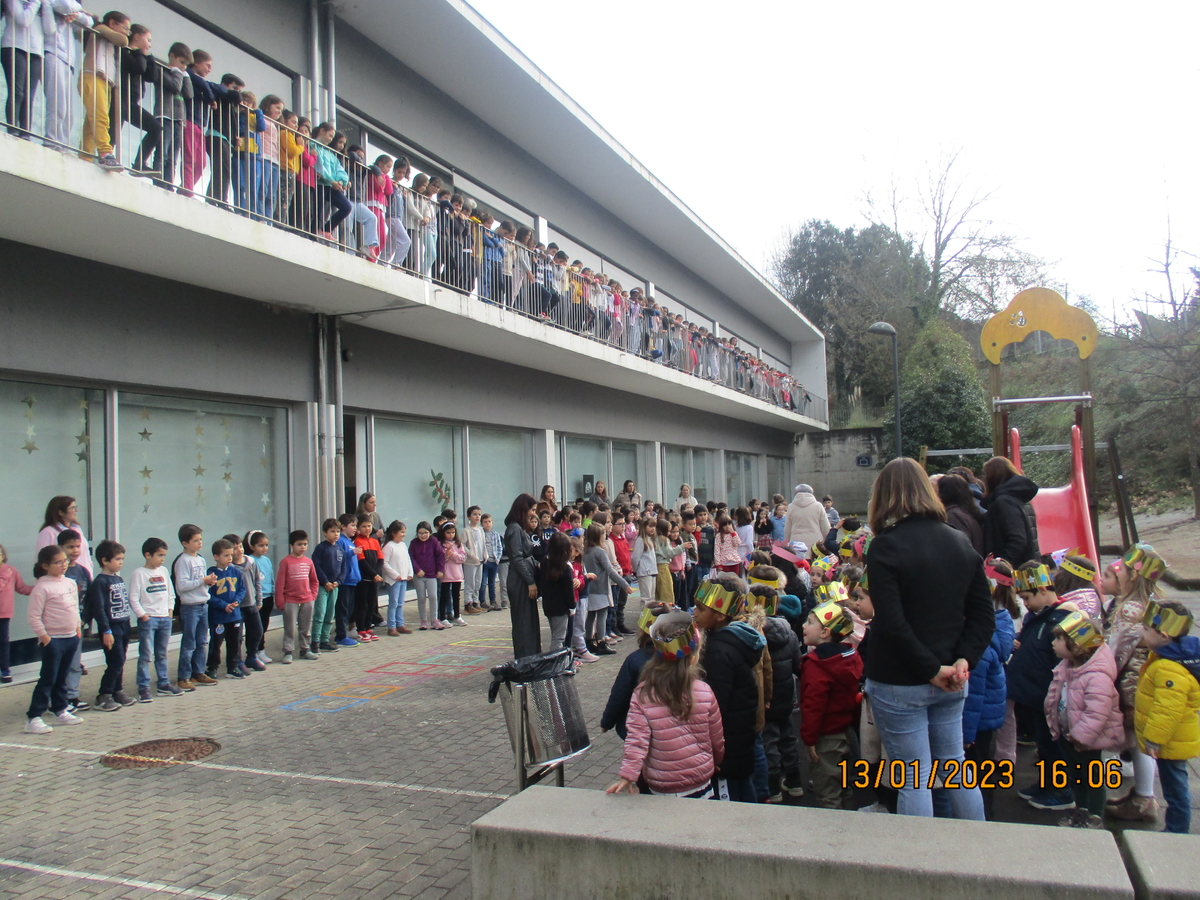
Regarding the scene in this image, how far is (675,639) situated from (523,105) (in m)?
→ 14.0

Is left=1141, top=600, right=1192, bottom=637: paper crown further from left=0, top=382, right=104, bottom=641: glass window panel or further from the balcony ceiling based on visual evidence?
the balcony ceiling

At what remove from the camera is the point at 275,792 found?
5.12m

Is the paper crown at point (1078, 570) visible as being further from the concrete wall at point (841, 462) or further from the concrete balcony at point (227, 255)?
the concrete wall at point (841, 462)

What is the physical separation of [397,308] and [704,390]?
1182 centimetres

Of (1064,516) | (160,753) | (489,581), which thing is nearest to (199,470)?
(489,581)

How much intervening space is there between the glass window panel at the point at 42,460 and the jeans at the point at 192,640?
170 centimetres

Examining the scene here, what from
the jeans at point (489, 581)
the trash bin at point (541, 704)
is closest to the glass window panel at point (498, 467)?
the jeans at point (489, 581)

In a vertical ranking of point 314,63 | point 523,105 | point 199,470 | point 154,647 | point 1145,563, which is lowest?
point 154,647

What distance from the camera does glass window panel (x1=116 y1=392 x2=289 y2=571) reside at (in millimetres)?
9383

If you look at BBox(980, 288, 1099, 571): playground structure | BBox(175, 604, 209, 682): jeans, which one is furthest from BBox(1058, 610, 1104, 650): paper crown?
BBox(175, 604, 209, 682): jeans

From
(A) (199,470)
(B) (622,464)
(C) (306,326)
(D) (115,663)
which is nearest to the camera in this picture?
(D) (115,663)

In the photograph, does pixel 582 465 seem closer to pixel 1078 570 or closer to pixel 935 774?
pixel 1078 570

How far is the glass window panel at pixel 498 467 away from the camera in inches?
604

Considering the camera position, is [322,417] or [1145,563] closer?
[1145,563]
